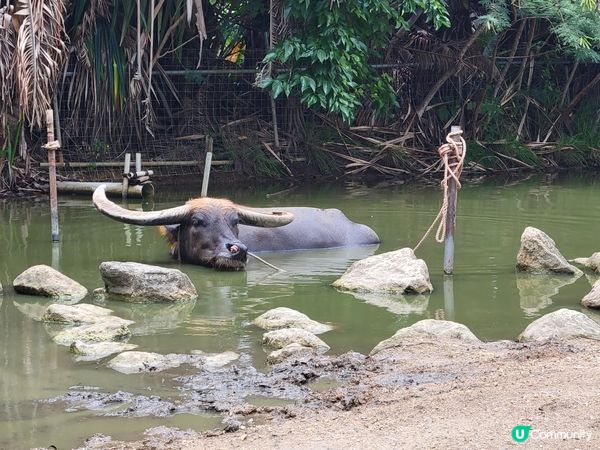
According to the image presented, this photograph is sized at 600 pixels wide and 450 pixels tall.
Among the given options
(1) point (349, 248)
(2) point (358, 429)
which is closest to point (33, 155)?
(1) point (349, 248)

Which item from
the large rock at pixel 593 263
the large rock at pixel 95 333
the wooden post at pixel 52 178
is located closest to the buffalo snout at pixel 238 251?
the wooden post at pixel 52 178

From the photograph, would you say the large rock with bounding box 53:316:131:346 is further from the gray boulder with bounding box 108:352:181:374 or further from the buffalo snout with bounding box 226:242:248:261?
the buffalo snout with bounding box 226:242:248:261

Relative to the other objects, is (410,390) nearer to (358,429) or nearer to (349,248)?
(358,429)

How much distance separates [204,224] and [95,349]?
9.43ft

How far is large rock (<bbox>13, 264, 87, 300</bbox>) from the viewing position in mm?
6836

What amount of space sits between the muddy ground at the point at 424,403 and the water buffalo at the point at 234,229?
9.91 ft

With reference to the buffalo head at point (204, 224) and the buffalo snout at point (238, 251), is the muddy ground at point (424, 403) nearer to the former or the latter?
the buffalo snout at point (238, 251)

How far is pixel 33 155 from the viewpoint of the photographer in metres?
12.6

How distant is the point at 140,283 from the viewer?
6711mm

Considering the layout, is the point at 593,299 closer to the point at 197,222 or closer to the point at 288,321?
the point at 288,321

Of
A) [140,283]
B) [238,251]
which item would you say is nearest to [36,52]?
[238,251]

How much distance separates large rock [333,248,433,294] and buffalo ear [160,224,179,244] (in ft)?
5.88

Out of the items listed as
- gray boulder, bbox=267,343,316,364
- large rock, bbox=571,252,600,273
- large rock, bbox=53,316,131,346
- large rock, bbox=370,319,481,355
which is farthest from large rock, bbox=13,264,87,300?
large rock, bbox=571,252,600,273

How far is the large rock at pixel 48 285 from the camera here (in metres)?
6.84
